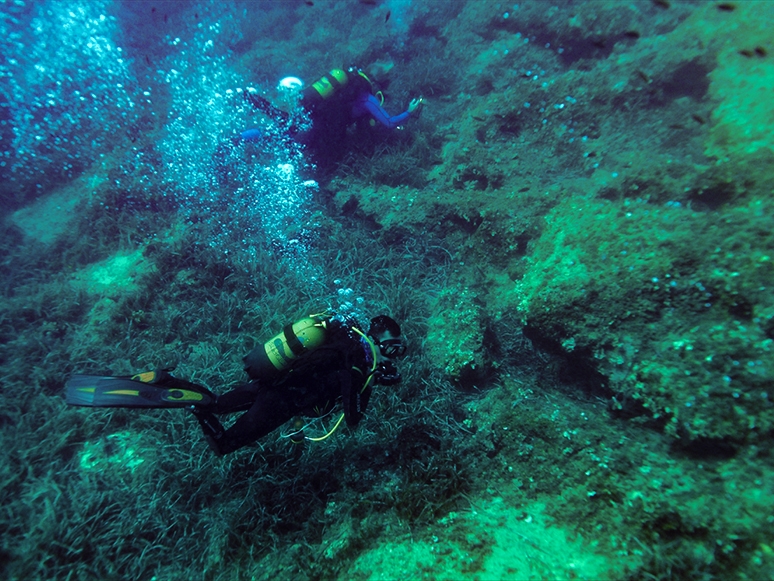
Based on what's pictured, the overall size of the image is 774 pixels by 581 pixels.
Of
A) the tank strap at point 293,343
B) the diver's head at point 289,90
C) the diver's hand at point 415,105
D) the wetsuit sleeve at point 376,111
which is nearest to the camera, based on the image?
the tank strap at point 293,343

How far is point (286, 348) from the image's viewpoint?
3408 mm

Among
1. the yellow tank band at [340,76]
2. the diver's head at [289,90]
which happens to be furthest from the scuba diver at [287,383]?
the diver's head at [289,90]

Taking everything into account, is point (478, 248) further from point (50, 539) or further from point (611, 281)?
point (50, 539)

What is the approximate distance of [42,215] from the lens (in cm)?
994

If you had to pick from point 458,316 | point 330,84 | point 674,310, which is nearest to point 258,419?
point 458,316

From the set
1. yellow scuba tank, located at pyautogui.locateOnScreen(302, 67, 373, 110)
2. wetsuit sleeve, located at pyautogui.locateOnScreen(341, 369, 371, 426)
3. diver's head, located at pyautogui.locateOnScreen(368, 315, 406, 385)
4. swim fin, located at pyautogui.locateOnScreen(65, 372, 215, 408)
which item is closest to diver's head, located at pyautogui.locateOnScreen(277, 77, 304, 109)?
yellow scuba tank, located at pyautogui.locateOnScreen(302, 67, 373, 110)

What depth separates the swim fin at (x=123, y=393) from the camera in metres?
3.10

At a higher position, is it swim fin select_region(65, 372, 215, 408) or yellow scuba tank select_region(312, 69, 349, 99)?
yellow scuba tank select_region(312, 69, 349, 99)

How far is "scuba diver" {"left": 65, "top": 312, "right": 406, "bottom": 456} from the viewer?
3.21m

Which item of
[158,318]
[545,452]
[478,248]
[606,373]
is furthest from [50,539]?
[478,248]

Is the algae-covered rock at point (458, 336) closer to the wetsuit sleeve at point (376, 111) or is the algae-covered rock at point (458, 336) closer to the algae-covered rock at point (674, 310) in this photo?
the algae-covered rock at point (674, 310)

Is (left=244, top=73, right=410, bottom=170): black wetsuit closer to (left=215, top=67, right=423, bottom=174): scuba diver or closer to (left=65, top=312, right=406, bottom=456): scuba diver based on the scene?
(left=215, top=67, right=423, bottom=174): scuba diver

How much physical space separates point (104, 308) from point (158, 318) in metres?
1.16

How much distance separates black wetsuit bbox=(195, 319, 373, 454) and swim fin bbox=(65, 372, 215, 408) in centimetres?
32
